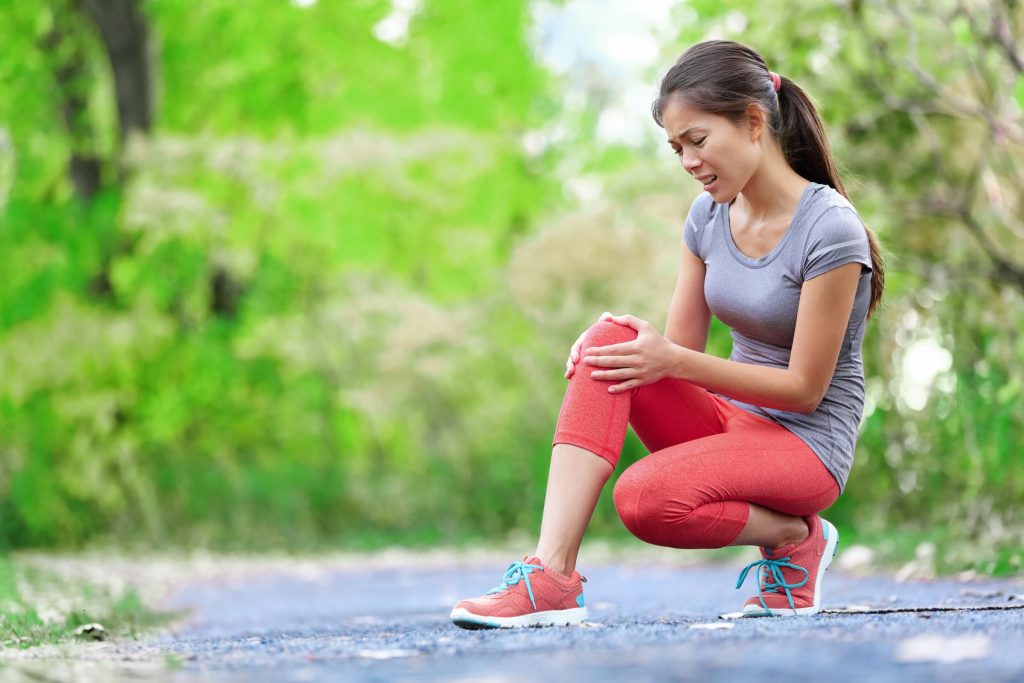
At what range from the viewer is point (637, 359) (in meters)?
2.66

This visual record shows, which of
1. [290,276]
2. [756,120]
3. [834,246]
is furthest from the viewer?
[290,276]

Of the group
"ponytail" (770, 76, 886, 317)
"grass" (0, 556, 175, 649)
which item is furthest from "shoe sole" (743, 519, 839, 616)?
"grass" (0, 556, 175, 649)

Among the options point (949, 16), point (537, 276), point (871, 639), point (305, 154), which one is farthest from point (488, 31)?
point (871, 639)

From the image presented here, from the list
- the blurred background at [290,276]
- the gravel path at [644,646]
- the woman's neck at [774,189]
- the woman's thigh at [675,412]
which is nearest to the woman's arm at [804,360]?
the woman's thigh at [675,412]

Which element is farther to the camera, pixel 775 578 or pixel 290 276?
pixel 290 276

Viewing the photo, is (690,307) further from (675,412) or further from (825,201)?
(825,201)

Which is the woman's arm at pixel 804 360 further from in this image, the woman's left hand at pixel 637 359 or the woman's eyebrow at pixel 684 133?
the woman's eyebrow at pixel 684 133

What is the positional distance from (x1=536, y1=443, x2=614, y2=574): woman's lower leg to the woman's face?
644 mm

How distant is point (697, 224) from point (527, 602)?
38.9 inches

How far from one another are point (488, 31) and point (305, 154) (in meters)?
3.94

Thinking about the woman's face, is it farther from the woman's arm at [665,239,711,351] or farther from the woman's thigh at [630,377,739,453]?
the woman's thigh at [630,377,739,453]

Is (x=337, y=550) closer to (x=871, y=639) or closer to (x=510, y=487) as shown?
(x=510, y=487)

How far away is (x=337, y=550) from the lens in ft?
32.2

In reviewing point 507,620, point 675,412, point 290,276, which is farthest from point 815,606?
point 290,276
